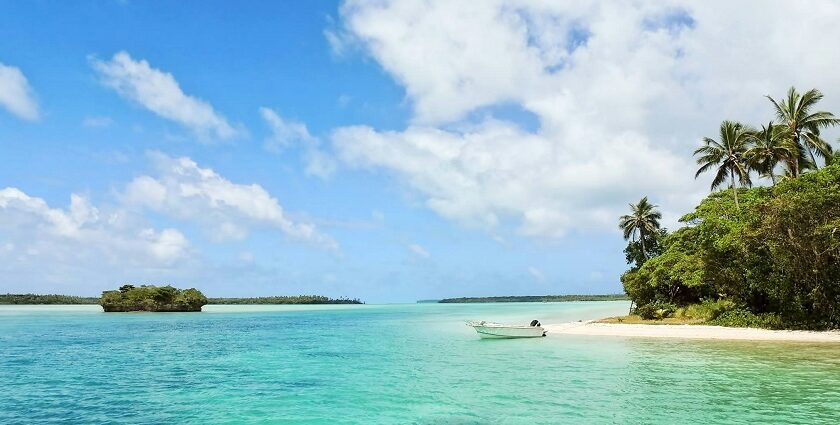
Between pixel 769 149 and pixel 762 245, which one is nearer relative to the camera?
pixel 762 245

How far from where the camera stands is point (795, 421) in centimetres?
1352

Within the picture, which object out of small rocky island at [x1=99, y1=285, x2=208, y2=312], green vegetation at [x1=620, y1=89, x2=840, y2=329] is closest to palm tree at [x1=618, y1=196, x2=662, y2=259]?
green vegetation at [x1=620, y1=89, x2=840, y2=329]

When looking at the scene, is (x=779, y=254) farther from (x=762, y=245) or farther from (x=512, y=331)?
(x=512, y=331)

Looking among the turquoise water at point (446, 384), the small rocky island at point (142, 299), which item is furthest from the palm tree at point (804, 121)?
the small rocky island at point (142, 299)

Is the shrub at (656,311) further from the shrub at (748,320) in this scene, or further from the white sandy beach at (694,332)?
the shrub at (748,320)

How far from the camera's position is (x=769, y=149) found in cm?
3991

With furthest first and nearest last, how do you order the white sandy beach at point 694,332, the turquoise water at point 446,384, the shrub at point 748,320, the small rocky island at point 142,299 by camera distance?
the small rocky island at point 142,299, the shrub at point 748,320, the white sandy beach at point 694,332, the turquoise water at point 446,384

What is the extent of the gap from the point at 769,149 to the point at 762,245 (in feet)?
37.5

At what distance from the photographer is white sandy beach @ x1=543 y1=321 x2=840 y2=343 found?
29812 mm

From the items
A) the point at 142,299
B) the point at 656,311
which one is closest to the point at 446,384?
the point at 656,311

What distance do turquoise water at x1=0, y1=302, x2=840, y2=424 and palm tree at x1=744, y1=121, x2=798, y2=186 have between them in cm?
1794

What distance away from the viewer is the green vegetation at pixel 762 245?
2955 centimetres

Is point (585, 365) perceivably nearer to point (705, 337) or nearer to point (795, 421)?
point (795, 421)

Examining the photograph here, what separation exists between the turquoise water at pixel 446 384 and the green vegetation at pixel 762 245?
626 cm
